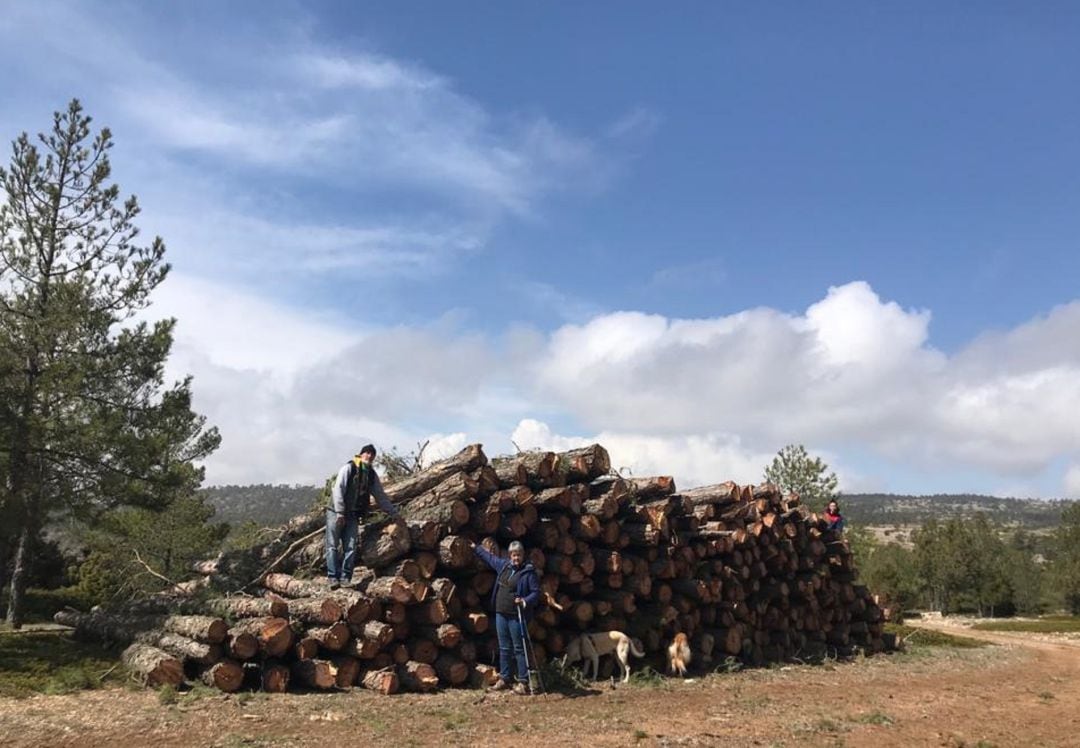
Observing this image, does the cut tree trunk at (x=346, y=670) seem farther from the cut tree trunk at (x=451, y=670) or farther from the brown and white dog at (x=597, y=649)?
the brown and white dog at (x=597, y=649)

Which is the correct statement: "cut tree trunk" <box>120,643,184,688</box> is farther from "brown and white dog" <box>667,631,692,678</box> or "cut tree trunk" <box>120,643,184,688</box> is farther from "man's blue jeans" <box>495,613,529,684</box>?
"brown and white dog" <box>667,631,692,678</box>

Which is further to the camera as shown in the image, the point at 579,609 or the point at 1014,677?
the point at 1014,677

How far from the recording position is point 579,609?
1187 centimetres

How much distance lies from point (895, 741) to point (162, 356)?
54.3 ft

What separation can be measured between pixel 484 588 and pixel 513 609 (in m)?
0.95

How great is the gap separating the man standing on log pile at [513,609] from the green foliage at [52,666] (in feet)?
15.7

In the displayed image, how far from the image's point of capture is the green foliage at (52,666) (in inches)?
368

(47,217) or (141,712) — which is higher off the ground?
(47,217)

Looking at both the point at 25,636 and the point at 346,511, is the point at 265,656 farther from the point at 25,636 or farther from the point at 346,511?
the point at 25,636

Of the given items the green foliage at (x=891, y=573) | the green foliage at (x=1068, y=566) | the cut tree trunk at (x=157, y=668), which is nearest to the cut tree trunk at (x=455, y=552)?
the cut tree trunk at (x=157, y=668)

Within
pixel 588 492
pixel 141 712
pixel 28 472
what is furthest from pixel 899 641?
pixel 28 472

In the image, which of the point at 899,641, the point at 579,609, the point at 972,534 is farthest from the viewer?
the point at 972,534

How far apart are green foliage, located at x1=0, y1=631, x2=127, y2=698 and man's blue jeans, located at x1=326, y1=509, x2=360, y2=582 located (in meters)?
2.83

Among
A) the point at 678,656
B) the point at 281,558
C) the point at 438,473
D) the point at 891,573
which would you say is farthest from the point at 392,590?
the point at 891,573
